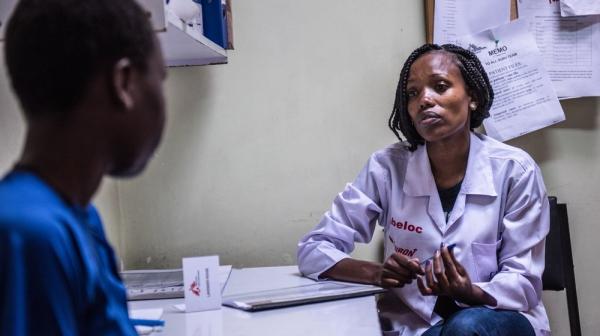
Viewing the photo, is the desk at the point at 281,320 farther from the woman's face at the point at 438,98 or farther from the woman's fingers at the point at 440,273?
the woman's face at the point at 438,98

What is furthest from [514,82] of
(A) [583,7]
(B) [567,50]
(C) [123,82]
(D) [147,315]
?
(C) [123,82]

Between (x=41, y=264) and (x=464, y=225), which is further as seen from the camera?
(x=464, y=225)

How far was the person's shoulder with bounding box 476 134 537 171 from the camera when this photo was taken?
5.29 feet

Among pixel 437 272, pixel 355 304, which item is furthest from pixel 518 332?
pixel 355 304

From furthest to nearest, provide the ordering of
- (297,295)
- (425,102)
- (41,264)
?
(425,102)
(297,295)
(41,264)

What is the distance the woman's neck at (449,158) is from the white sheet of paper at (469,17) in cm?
39

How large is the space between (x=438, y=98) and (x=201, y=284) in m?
0.77

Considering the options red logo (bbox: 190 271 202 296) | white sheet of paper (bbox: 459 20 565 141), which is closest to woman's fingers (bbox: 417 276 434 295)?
red logo (bbox: 190 271 202 296)

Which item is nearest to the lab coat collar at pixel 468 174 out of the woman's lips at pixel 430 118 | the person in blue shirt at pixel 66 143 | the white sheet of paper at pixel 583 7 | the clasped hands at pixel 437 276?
the woman's lips at pixel 430 118

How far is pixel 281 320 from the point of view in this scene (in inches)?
46.3

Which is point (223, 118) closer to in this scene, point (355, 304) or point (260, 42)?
point (260, 42)

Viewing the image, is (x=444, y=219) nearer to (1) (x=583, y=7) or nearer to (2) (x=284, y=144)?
A: (2) (x=284, y=144)

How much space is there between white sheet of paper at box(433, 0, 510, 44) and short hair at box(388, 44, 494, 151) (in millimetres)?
212

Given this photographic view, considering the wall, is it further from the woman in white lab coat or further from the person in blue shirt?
the person in blue shirt
